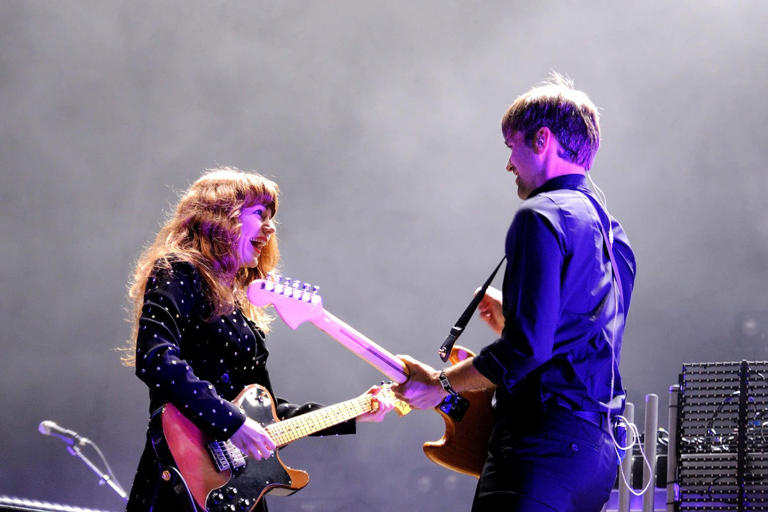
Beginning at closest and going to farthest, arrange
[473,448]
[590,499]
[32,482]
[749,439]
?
[590,499]
[473,448]
[749,439]
[32,482]

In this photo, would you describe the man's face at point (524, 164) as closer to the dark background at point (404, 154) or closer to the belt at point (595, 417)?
the belt at point (595, 417)

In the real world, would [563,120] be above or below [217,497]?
above

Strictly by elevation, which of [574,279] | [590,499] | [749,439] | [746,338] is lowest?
[590,499]

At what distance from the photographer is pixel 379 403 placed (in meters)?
3.53

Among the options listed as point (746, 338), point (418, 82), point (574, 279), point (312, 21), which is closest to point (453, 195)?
point (418, 82)

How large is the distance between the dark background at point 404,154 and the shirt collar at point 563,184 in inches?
183

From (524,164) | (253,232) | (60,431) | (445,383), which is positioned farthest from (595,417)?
(60,431)

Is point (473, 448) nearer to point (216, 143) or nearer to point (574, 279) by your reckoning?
point (574, 279)

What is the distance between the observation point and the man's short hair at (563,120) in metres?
2.50

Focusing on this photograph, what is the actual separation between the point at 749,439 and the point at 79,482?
16.2ft

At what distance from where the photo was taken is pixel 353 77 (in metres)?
7.22

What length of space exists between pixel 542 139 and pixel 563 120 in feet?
0.30

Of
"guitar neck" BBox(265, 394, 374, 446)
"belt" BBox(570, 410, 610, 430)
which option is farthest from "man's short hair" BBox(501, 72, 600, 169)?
"guitar neck" BBox(265, 394, 374, 446)

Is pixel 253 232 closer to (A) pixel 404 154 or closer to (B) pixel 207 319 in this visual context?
(B) pixel 207 319
